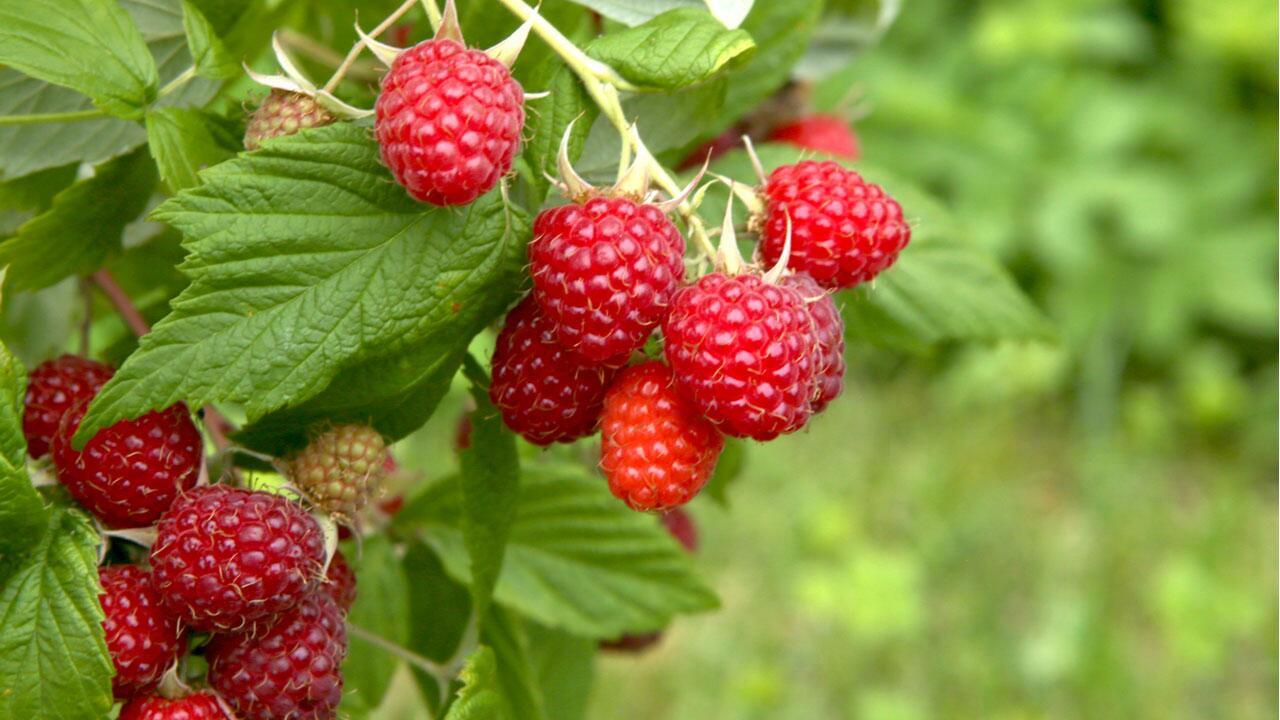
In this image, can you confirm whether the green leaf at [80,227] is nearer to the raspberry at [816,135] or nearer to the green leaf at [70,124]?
the green leaf at [70,124]

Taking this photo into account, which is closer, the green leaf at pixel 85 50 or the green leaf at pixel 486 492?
the green leaf at pixel 85 50

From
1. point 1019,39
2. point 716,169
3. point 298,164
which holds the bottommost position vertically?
point 1019,39

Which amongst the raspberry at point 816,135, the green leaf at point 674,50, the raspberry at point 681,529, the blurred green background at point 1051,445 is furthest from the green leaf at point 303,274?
the blurred green background at point 1051,445

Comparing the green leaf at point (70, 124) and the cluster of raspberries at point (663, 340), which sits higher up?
the green leaf at point (70, 124)

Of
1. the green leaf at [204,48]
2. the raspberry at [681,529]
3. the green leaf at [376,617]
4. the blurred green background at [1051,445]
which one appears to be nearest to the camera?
the green leaf at [204,48]

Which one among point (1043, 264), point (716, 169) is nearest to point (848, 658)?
point (1043, 264)

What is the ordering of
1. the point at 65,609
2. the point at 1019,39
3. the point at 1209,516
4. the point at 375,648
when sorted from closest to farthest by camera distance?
the point at 65,609 → the point at 375,648 → the point at 1209,516 → the point at 1019,39

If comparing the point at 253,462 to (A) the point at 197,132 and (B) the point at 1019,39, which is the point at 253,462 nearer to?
(A) the point at 197,132
